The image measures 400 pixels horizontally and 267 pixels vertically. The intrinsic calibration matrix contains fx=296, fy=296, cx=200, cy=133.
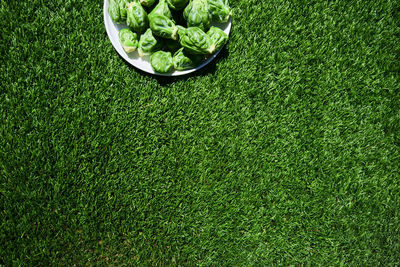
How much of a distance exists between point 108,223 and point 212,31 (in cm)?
225

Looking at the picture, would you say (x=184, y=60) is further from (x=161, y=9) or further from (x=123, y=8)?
(x=123, y=8)

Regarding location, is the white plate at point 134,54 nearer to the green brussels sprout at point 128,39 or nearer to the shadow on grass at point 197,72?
the green brussels sprout at point 128,39

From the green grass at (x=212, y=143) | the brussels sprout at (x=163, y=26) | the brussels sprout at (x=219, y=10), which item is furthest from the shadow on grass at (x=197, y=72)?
the brussels sprout at (x=163, y=26)

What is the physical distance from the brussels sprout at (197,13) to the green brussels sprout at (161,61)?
1.20 feet

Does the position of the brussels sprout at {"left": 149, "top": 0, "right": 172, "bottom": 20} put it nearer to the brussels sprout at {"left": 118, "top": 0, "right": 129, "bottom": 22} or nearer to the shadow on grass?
the brussels sprout at {"left": 118, "top": 0, "right": 129, "bottom": 22}

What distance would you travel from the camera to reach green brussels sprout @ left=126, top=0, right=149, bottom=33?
2.71m

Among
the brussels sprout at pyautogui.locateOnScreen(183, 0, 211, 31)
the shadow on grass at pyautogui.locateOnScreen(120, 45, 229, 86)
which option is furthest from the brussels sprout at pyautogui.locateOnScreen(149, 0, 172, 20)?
the shadow on grass at pyautogui.locateOnScreen(120, 45, 229, 86)

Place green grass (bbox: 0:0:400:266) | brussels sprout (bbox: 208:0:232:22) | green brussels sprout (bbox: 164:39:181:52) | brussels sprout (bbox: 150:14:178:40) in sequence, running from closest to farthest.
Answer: brussels sprout (bbox: 150:14:178:40) → brussels sprout (bbox: 208:0:232:22) → green brussels sprout (bbox: 164:39:181:52) → green grass (bbox: 0:0:400:266)

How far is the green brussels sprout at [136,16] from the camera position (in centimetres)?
271

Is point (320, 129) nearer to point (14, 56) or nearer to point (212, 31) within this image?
point (212, 31)

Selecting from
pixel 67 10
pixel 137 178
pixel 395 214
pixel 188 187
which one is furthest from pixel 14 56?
pixel 395 214

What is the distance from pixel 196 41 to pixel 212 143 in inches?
44.8

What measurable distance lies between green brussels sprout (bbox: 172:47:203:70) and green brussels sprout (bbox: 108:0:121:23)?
0.64m

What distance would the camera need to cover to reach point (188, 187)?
10.6ft
